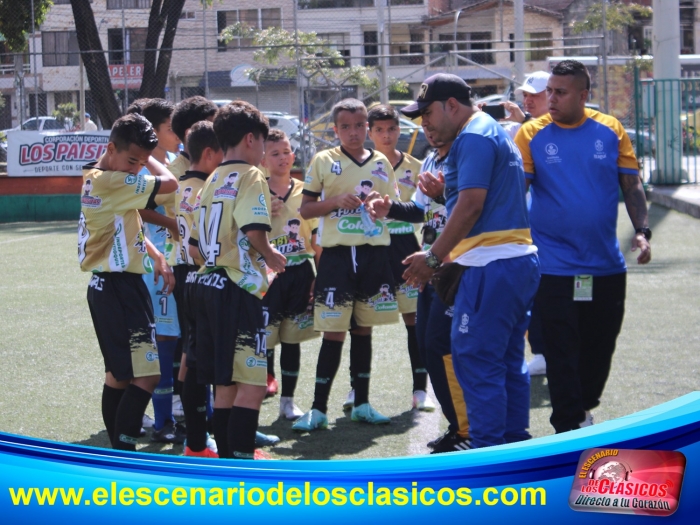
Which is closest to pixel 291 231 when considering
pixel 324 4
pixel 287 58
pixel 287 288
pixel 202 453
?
pixel 287 288

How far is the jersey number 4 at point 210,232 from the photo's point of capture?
425 centimetres

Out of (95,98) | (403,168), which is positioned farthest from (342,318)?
(95,98)

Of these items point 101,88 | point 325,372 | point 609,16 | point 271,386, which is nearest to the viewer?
point 325,372

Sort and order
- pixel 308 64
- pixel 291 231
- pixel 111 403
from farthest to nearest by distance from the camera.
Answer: pixel 308 64 → pixel 291 231 → pixel 111 403

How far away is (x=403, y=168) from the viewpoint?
6.21m

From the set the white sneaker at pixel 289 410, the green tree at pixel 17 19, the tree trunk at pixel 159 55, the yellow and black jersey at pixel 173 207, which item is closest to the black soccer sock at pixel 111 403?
the yellow and black jersey at pixel 173 207

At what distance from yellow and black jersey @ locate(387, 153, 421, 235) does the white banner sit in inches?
604

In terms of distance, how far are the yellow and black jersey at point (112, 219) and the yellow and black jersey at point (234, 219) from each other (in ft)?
1.29

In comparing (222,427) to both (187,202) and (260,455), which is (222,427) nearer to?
(260,455)

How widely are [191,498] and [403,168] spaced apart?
4.36m

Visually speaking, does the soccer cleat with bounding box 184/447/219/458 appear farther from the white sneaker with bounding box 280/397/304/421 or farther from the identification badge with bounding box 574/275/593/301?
the identification badge with bounding box 574/275/593/301

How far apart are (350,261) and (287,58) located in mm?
24643

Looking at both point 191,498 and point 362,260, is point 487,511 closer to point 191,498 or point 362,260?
point 191,498

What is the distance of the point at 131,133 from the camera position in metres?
4.39
